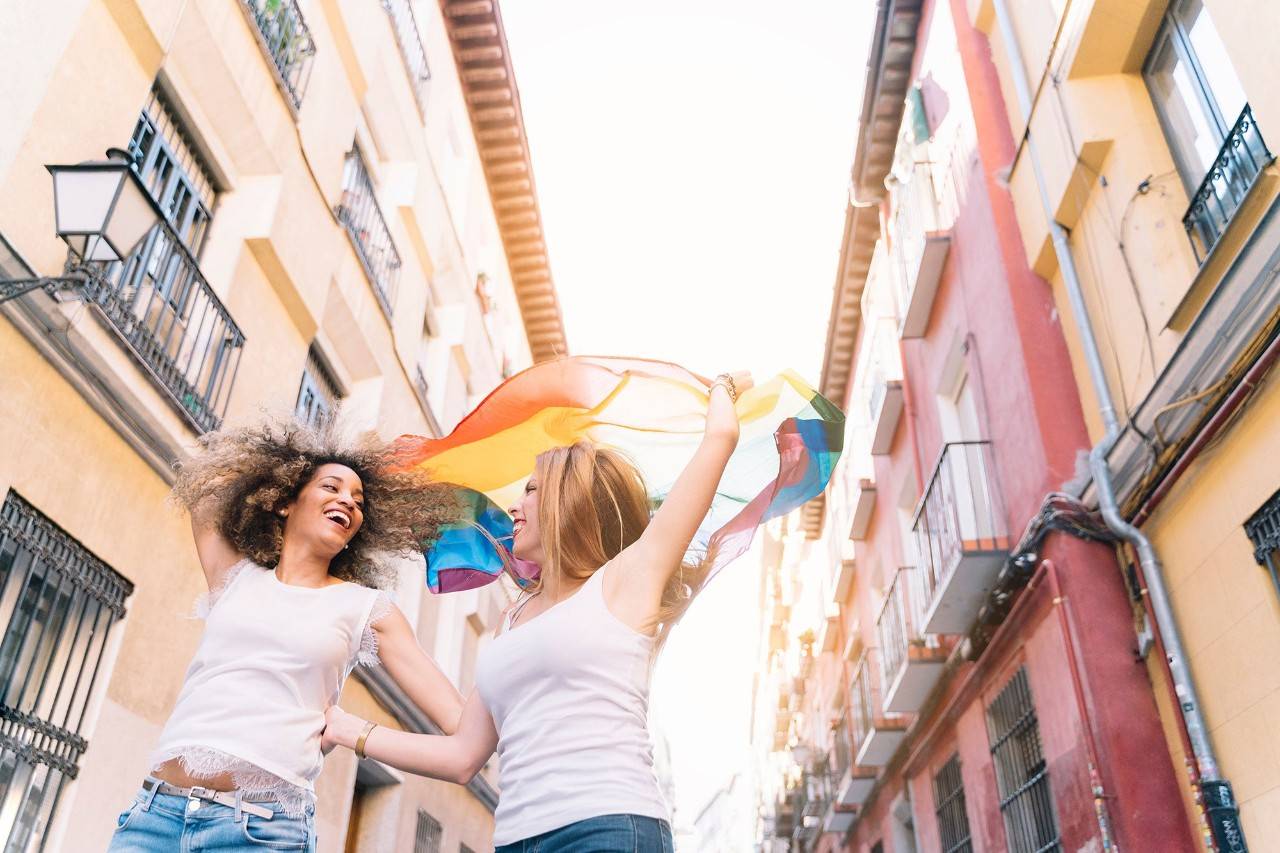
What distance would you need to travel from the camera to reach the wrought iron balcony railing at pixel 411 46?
46.8 feet

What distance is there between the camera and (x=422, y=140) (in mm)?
15086

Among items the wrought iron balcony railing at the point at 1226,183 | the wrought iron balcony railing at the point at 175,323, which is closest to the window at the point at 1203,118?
the wrought iron balcony railing at the point at 1226,183

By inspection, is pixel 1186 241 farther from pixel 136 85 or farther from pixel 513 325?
pixel 513 325

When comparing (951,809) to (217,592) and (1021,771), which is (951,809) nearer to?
(1021,771)

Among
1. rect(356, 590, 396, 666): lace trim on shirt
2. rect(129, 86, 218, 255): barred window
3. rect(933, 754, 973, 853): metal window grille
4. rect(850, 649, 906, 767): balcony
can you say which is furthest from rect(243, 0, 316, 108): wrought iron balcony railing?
rect(850, 649, 906, 767): balcony

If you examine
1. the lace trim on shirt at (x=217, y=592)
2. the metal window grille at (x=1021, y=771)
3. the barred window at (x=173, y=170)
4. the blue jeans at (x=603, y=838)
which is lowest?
the blue jeans at (x=603, y=838)

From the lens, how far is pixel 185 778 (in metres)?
2.65

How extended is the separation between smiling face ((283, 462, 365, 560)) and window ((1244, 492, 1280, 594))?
5.10 m

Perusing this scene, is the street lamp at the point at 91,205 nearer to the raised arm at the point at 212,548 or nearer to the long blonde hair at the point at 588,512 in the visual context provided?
the raised arm at the point at 212,548

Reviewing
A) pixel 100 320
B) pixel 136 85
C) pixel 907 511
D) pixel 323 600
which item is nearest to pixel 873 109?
pixel 907 511

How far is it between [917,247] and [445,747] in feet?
36.2

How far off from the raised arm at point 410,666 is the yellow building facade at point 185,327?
4.37ft

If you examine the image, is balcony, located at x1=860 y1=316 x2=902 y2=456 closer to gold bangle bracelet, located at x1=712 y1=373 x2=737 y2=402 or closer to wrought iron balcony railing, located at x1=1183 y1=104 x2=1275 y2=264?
wrought iron balcony railing, located at x1=1183 y1=104 x2=1275 y2=264

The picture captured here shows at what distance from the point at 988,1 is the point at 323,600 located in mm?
10790
